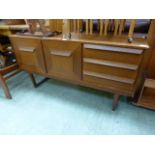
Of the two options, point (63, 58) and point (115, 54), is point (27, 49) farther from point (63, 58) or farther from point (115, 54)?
point (115, 54)

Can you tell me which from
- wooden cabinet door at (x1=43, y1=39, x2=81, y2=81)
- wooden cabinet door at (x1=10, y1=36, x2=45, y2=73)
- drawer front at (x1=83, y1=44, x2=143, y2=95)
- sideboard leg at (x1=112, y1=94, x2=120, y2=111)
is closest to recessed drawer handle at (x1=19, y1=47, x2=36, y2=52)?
wooden cabinet door at (x1=10, y1=36, x2=45, y2=73)

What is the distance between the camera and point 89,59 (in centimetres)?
131

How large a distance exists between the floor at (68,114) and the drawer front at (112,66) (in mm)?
383

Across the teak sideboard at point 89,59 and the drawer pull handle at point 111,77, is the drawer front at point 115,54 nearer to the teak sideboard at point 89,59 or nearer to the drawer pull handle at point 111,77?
the teak sideboard at point 89,59

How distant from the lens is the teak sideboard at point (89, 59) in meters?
1.14

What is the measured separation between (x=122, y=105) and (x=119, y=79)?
56cm

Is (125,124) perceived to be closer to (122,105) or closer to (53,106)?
(122,105)

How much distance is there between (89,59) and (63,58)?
297mm

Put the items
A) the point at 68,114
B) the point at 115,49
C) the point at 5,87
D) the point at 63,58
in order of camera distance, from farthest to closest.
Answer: the point at 5,87 < the point at 68,114 < the point at 63,58 < the point at 115,49

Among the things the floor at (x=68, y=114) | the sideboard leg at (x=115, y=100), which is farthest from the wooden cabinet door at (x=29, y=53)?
the sideboard leg at (x=115, y=100)

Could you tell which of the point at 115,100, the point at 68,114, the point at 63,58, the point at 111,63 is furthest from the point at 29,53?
the point at 115,100

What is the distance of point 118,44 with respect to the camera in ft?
3.64

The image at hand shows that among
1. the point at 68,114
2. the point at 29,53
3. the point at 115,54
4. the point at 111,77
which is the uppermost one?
the point at 115,54
